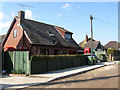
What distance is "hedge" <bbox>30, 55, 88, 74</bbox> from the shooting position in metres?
12.1

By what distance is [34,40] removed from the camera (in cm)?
1967

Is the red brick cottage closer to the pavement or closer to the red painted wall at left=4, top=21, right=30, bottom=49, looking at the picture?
the red painted wall at left=4, top=21, right=30, bottom=49

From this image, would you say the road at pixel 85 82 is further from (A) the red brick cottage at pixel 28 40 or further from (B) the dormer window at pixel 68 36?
(B) the dormer window at pixel 68 36

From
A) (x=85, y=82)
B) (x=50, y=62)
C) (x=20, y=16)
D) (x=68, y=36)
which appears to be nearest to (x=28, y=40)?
(x=20, y=16)

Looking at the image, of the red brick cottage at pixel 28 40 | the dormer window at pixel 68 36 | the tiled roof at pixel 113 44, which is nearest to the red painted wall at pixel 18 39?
the red brick cottage at pixel 28 40

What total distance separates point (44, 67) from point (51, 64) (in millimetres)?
1146

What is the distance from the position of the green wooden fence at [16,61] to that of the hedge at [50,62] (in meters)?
0.70

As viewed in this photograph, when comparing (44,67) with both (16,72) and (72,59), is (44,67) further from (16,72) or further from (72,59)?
(72,59)

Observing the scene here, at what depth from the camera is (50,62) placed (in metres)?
13.9

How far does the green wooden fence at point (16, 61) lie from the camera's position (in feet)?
39.9

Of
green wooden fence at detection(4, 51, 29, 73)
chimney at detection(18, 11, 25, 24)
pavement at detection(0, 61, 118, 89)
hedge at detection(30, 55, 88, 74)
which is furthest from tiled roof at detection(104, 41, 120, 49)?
green wooden fence at detection(4, 51, 29, 73)

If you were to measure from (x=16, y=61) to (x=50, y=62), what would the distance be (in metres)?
3.34

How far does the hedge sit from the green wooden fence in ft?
2.30

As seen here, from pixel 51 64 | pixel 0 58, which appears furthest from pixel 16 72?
pixel 51 64
